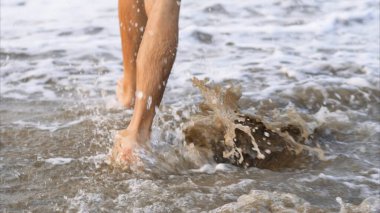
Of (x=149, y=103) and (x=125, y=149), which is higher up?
(x=149, y=103)

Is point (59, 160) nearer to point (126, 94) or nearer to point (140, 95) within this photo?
point (140, 95)

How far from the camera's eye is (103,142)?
3.08 metres

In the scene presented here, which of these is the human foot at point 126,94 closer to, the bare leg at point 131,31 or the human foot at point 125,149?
the bare leg at point 131,31

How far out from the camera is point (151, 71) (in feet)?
8.84

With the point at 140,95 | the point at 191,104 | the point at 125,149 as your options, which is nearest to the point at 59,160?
the point at 125,149

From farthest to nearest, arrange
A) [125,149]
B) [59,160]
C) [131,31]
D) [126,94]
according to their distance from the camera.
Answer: [126,94], [131,31], [59,160], [125,149]

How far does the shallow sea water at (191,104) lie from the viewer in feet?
8.00

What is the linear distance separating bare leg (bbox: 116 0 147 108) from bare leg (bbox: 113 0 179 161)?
617 millimetres

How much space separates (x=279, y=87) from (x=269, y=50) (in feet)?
3.91

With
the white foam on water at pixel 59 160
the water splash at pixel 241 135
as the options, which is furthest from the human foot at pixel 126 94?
the white foam on water at pixel 59 160

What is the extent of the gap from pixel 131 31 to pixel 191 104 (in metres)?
0.58

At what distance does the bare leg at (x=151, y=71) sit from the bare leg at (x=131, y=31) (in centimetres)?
62

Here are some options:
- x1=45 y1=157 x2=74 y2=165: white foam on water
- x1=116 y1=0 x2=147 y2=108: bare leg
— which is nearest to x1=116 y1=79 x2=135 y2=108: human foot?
x1=116 y1=0 x2=147 y2=108: bare leg

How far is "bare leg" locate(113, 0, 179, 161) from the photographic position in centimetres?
268
